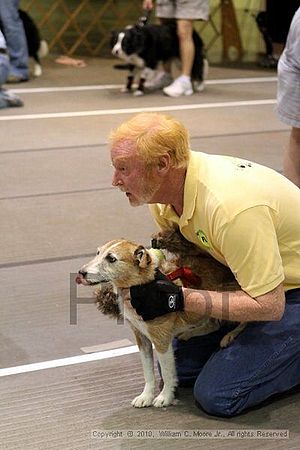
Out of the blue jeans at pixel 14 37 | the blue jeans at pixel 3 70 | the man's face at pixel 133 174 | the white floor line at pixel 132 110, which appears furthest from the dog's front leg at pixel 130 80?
the man's face at pixel 133 174

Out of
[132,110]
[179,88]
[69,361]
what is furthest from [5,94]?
[69,361]

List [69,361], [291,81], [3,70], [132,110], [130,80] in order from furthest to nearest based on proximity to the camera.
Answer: [130,80]
[132,110]
[3,70]
[291,81]
[69,361]

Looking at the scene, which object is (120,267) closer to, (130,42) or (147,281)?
(147,281)

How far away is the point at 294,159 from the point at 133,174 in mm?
1511

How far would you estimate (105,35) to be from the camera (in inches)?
316

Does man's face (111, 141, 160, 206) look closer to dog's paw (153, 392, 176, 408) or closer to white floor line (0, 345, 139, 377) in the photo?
dog's paw (153, 392, 176, 408)

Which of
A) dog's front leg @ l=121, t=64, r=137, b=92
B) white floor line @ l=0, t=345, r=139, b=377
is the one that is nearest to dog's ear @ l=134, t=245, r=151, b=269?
white floor line @ l=0, t=345, r=139, b=377

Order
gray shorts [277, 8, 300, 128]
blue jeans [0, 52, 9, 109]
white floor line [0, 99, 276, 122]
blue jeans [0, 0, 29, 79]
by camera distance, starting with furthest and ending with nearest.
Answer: blue jeans [0, 0, 29, 79] → blue jeans [0, 52, 9, 109] → white floor line [0, 99, 276, 122] → gray shorts [277, 8, 300, 128]

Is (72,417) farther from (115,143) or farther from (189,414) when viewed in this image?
(115,143)

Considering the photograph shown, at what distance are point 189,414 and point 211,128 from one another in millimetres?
2971

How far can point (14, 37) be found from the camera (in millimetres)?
5809

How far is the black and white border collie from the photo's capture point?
18.1 feet

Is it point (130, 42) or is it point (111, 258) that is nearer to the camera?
point (111, 258)

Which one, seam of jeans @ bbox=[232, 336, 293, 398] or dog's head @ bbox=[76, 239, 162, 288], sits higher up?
dog's head @ bbox=[76, 239, 162, 288]
